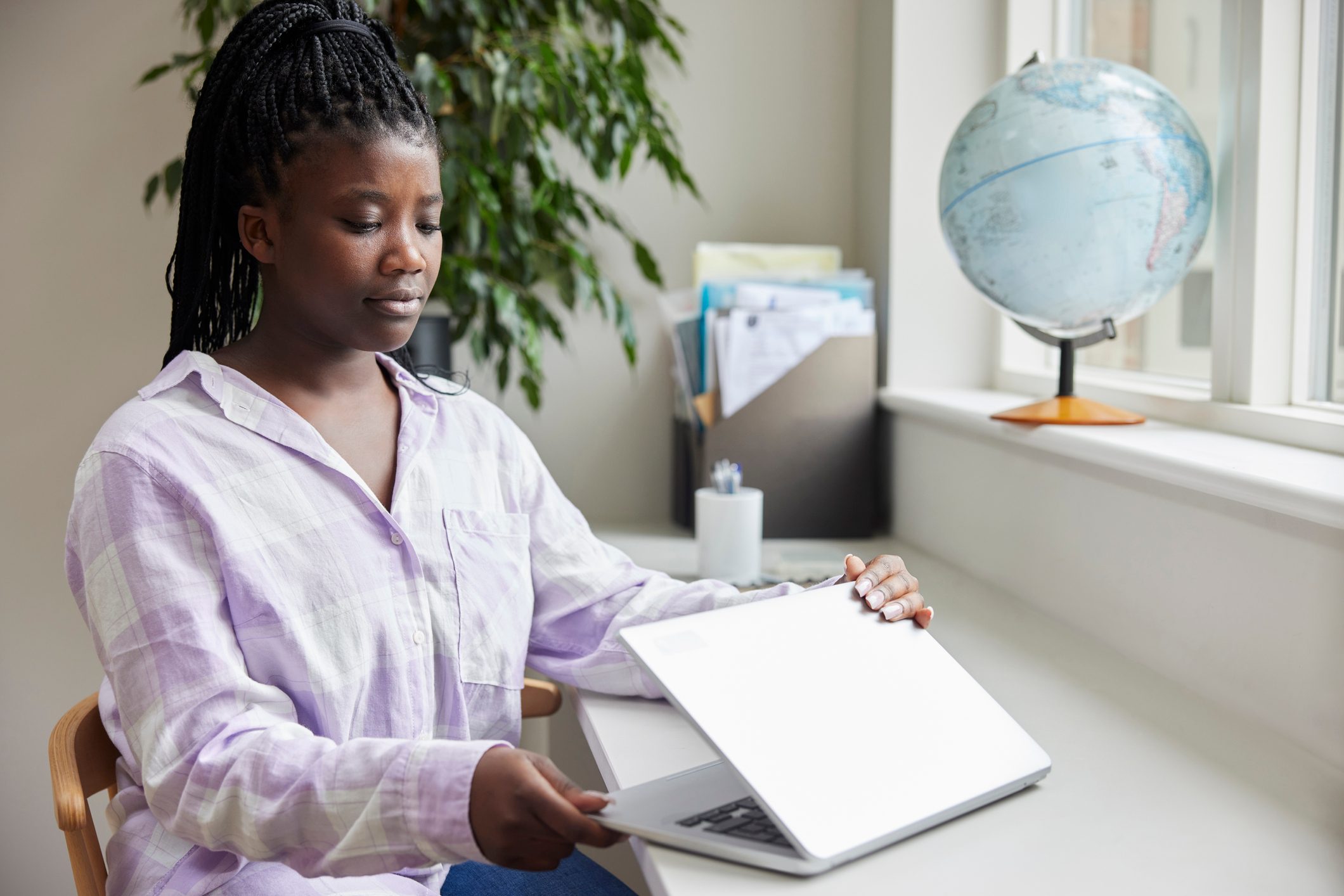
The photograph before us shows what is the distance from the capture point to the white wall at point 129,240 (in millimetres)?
1653

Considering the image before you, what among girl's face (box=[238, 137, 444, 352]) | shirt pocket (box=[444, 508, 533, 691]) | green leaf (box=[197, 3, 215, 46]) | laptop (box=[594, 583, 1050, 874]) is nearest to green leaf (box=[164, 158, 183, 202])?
green leaf (box=[197, 3, 215, 46])

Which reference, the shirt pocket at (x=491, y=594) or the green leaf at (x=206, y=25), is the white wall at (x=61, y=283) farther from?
the shirt pocket at (x=491, y=594)

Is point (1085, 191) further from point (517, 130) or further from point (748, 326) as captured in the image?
point (517, 130)

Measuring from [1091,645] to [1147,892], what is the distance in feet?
1.64

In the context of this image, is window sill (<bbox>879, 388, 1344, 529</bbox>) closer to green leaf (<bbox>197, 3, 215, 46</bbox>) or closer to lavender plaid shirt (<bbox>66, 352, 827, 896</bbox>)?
lavender plaid shirt (<bbox>66, 352, 827, 896</bbox>)

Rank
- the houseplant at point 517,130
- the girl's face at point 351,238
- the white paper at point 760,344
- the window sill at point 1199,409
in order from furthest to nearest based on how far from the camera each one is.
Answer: the white paper at point 760,344
the houseplant at point 517,130
the window sill at point 1199,409
the girl's face at point 351,238

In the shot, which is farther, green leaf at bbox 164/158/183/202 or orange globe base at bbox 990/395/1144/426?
green leaf at bbox 164/158/183/202

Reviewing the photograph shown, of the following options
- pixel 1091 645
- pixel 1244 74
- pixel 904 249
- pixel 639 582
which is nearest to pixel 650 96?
pixel 904 249

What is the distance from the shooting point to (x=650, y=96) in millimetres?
1662

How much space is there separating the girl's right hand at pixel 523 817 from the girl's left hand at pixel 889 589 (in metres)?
0.31

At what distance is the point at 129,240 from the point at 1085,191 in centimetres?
146

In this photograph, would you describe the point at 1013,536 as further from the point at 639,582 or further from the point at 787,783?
the point at 787,783

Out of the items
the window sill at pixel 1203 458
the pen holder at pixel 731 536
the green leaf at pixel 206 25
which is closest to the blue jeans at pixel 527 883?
the pen holder at pixel 731 536

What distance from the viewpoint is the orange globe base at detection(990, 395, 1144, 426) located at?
45.9 inches
